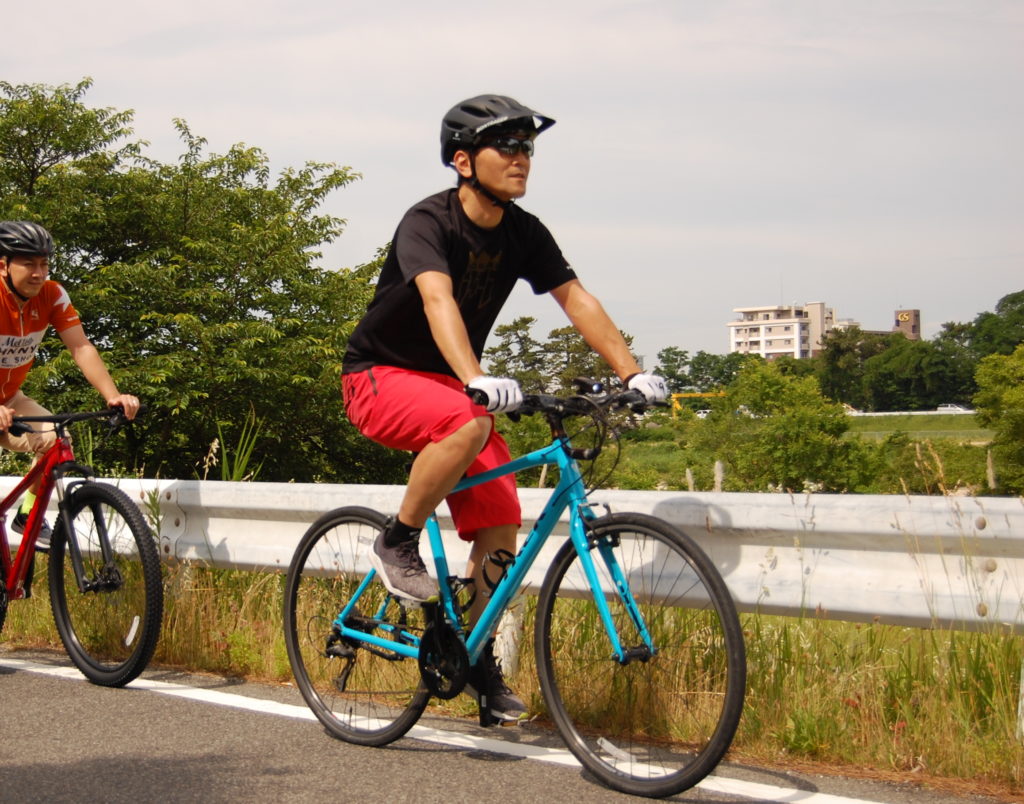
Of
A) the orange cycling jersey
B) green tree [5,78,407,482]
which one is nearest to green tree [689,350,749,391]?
green tree [5,78,407,482]

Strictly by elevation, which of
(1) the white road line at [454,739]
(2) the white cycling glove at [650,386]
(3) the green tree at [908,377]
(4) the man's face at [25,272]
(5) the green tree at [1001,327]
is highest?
(5) the green tree at [1001,327]

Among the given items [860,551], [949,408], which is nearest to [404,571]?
[860,551]

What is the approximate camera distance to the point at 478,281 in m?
4.03

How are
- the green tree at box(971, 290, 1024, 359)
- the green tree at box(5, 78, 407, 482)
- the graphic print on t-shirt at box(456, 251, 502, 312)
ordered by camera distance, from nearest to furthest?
the graphic print on t-shirt at box(456, 251, 502, 312) → the green tree at box(5, 78, 407, 482) → the green tree at box(971, 290, 1024, 359)

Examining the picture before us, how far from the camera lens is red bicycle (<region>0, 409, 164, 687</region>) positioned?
16.5 feet

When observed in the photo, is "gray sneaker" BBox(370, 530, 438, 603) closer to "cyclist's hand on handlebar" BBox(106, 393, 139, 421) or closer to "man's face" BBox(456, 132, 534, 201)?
"man's face" BBox(456, 132, 534, 201)

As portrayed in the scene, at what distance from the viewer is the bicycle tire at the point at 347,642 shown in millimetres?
4188

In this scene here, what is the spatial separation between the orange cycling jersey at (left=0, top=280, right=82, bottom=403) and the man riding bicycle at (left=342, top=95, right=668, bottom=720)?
6.57 ft

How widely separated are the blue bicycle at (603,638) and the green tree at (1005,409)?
9086 centimetres

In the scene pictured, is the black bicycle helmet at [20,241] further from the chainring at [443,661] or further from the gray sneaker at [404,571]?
the chainring at [443,661]

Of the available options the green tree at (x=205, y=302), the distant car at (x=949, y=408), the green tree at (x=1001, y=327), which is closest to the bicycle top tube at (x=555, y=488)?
the green tree at (x=205, y=302)

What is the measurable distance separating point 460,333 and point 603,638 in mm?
957

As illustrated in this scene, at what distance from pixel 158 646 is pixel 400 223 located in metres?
2.64

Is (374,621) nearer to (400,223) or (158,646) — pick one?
(400,223)
